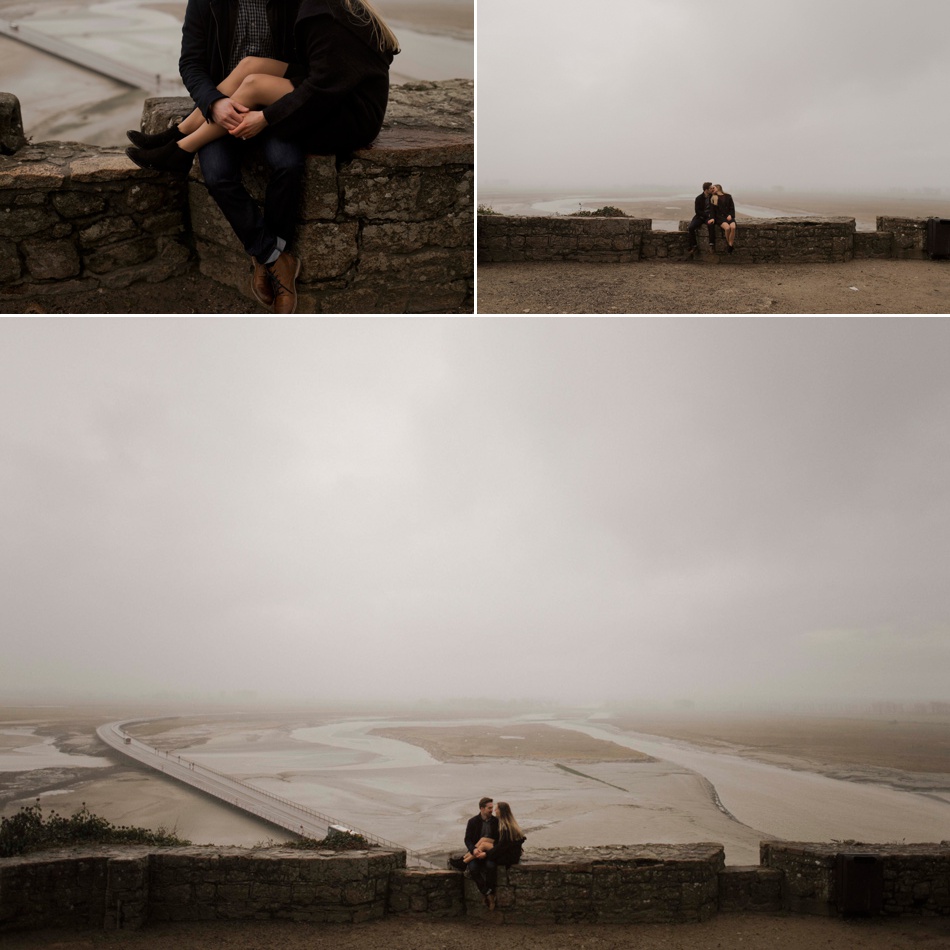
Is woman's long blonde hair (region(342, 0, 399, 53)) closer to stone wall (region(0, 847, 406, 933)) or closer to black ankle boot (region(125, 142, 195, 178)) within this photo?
black ankle boot (region(125, 142, 195, 178))

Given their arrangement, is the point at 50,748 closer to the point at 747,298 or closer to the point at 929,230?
the point at 747,298

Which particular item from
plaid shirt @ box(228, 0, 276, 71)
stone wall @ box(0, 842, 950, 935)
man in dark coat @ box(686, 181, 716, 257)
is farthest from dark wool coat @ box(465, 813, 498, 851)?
man in dark coat @ box(686, 181, 716, 257)

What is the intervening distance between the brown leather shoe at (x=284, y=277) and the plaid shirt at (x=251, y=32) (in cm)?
91

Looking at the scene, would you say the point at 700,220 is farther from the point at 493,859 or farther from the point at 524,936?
the point at 524,936

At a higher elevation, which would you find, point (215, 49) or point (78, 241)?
point (215, 49)

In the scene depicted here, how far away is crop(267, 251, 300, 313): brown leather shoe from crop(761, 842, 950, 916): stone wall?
4647 mm

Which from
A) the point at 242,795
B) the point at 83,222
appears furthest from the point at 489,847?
the point at 83,222

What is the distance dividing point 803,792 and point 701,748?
0.81 metres

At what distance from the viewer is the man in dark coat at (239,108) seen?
12.8 ft

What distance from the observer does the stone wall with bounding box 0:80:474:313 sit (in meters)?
4.31

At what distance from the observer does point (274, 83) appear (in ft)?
12.8

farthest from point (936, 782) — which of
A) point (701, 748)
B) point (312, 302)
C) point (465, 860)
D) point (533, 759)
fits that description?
point (312, 302)

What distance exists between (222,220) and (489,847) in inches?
160

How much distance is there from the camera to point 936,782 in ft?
21.7
